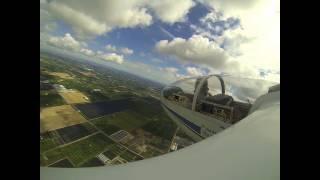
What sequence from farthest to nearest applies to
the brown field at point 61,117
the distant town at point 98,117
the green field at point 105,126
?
the green field at point 105,126, the brown field at point 61,117, the distant town at point 98,117

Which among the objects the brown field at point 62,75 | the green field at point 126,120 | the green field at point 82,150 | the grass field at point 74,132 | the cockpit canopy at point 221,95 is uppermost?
the brown field at point 62,75

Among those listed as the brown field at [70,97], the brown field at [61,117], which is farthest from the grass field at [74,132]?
the brown field at [70,97]

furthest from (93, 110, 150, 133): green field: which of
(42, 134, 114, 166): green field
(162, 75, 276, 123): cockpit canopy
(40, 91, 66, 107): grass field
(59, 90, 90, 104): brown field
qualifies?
(162, 75, 276, 123): cockpit canopy

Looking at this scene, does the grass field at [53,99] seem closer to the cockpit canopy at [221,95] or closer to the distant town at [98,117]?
the distant town at [98,117]

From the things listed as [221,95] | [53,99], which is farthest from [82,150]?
[221,95]

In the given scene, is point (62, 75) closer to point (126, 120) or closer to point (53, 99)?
point (53, 99)
